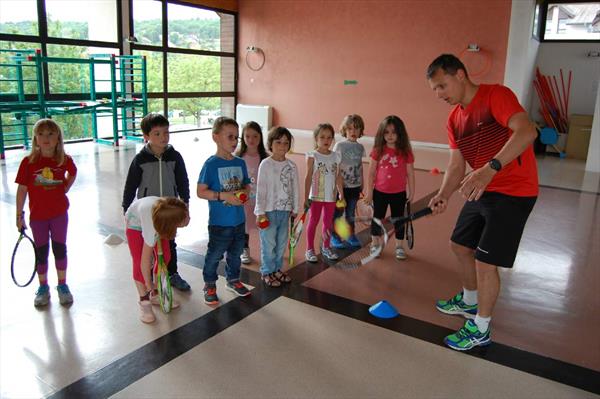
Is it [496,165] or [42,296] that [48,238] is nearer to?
[42,296]

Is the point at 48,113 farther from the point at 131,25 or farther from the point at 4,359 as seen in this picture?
the point at 4,359

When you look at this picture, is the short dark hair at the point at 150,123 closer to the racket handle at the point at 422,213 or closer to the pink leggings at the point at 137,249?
the pink leggings at the point at 137,249

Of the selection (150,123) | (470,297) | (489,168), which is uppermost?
(150,123)

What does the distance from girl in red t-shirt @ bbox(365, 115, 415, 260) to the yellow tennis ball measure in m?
0.30

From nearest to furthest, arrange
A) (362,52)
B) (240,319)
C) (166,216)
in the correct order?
(166,216), (240,319), (362,52)

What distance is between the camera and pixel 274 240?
10.8 feet

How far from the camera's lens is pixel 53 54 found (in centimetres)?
870

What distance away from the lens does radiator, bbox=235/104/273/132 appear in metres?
11.8

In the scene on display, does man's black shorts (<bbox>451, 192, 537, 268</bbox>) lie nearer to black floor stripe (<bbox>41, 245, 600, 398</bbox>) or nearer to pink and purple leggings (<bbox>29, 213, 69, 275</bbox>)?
black floor stripe (<bbox>41, 245, 600, 398</bbox>)

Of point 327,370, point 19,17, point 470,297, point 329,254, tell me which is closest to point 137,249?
point 327,370

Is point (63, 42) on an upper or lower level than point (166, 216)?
upper

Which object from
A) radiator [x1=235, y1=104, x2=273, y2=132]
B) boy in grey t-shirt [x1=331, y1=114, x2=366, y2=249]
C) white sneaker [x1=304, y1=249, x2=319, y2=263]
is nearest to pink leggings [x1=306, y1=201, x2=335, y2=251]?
white sneaker [x1=304, y1=249, x2=319, y2=263]

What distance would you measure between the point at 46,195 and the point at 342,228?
2.31 meters

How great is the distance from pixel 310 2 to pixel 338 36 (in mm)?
1088
